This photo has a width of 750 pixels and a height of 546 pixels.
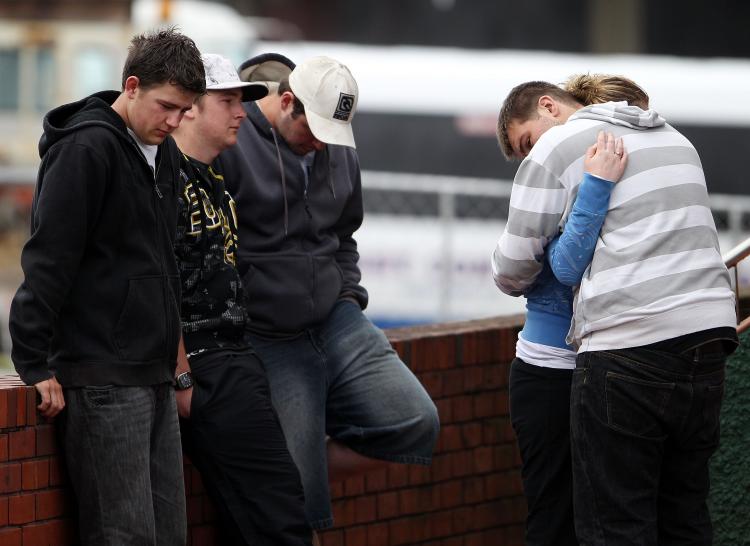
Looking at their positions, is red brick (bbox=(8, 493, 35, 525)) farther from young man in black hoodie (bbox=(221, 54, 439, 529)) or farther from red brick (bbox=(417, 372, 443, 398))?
red brick (bbox=(417, 372, 443, 398))

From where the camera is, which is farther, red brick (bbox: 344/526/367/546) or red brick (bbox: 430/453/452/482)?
red brick (bbox: 430/453/452/482)

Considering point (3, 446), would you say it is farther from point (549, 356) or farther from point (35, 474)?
point (549, 356)

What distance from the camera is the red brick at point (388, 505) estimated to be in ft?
16.5

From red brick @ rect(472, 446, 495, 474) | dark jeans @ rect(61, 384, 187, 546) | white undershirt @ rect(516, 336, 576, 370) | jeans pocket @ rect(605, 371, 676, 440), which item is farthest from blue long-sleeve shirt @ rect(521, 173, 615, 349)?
red brick @ rect(472, 446, 495, 474)

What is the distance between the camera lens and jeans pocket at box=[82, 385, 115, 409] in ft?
11.4

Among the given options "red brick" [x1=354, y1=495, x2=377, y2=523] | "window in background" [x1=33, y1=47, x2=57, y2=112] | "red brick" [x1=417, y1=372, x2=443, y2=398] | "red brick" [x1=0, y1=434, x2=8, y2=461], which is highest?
"window in background" [x1=33, y1=47, x2=57, y2=112]

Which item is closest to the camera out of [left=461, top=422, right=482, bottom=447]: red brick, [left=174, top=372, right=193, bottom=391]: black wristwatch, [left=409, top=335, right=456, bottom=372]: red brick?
[left=174, top=372, right=193, bottom=391]: black wristwatch

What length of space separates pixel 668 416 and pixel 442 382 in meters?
1.67

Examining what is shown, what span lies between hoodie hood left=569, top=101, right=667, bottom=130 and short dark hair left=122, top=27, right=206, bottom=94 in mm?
1078

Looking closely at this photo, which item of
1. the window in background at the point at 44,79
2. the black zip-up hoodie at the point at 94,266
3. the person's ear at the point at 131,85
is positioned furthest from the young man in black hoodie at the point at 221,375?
the window in background at the point at 44,79

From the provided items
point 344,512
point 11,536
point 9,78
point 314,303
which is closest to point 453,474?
point 344,512

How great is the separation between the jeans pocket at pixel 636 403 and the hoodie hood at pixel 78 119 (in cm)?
145

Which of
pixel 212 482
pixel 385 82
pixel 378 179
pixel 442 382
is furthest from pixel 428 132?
pixel 212 482

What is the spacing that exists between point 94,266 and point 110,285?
64 millimetres
